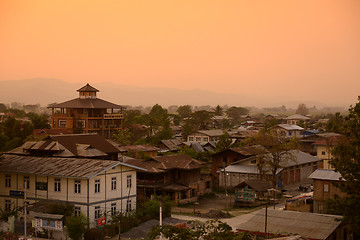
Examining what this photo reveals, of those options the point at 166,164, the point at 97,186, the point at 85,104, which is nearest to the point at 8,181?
the point at 97,186

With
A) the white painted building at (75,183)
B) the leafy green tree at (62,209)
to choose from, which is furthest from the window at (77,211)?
the leafy green tree at (62,209)

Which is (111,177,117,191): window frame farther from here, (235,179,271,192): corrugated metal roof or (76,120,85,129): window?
Result: (76,120,85,129): window

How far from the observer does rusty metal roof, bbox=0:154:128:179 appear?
30341 mm

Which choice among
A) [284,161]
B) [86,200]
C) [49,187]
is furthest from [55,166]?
[284,161]

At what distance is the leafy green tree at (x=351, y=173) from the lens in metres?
21.8

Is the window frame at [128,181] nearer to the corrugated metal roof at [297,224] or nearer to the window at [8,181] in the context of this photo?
the window at [8,181]

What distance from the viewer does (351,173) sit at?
901 inches

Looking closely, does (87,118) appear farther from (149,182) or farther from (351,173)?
(351,173)

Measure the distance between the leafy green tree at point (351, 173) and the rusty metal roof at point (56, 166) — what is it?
13941 mm

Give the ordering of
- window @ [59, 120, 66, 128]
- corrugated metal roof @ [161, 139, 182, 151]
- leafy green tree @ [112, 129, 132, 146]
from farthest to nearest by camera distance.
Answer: corrugated metal roof @ [161, 139, 182, 151]
window @ [59, 120, 66, 128]
leafy green tree @ [112, 129, 132, 146]

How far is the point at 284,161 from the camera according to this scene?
4781cm

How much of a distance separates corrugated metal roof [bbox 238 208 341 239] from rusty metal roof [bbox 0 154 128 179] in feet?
30.2

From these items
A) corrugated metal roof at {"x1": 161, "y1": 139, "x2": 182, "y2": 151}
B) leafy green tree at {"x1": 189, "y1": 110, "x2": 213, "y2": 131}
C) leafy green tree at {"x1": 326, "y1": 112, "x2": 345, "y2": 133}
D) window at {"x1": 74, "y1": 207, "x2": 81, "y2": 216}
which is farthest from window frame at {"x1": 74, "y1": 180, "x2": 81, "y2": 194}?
leafy green tree at {"x1": 189, "y1": 110, "x2": 213, "y2": 131}

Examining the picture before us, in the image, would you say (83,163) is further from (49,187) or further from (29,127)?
(29,127)
